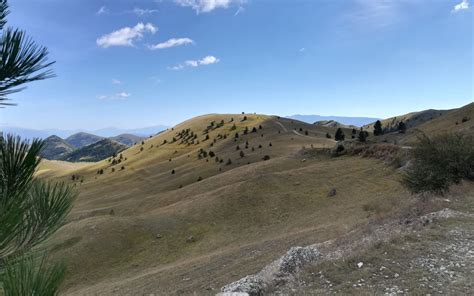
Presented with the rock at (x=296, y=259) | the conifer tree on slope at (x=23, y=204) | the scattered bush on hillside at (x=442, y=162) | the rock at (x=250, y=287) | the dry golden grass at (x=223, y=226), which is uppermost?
the conifer tree on slope at (x=23, y=204)

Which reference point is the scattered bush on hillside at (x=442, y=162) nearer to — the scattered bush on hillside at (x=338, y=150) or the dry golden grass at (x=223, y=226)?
the dry golden grass at (x=223, y=226)

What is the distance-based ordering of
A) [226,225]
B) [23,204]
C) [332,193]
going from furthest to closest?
[332,193] → [226,225] → [23,204]

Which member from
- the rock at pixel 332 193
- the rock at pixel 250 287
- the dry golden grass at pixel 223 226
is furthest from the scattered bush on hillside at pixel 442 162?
the rock at pixel 250 287

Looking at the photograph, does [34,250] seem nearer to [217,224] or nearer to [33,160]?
[33,160]

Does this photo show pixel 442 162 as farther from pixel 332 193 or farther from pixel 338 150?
pixel 338 150

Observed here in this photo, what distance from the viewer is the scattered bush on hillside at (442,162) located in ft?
72.0

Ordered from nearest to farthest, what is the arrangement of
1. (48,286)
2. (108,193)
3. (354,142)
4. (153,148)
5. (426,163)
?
(48,286), (426,163), (354,142), (108,193), (153,148)

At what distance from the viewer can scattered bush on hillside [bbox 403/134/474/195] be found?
2195 cm

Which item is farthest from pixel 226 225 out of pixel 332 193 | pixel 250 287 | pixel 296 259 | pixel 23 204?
pixel 23 204

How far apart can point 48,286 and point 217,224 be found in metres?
30.3

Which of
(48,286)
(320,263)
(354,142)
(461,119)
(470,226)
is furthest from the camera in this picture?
(461,119)

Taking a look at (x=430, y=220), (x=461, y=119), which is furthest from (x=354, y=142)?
(x=430, y=220)

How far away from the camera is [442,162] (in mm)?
22656

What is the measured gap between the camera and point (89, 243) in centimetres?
3039
